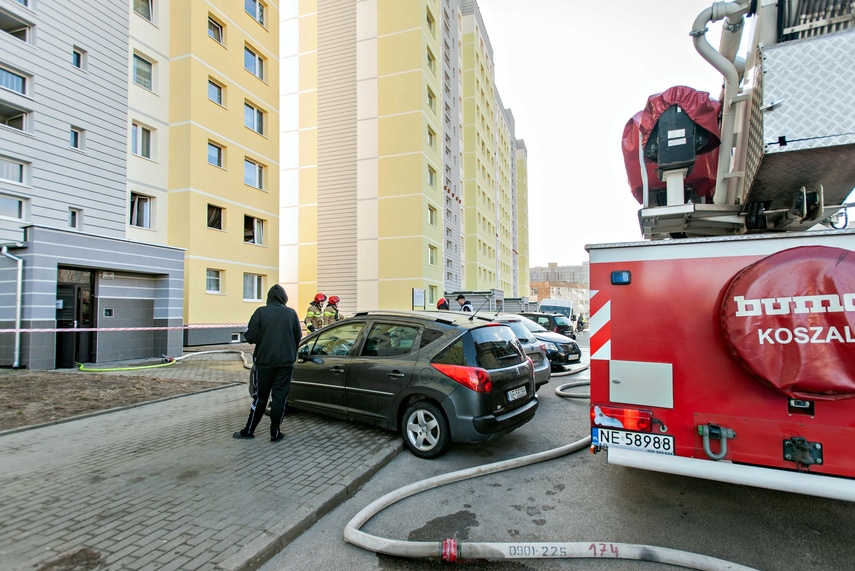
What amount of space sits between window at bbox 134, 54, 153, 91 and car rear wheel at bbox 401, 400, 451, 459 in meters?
18.1

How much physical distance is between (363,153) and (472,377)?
76.8 feet

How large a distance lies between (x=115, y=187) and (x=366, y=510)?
16.3 m

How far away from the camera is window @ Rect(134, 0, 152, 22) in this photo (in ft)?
53.2

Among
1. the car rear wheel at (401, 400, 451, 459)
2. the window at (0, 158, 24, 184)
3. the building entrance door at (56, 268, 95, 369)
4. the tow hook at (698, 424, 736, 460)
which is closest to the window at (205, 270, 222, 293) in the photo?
the building entrance door at (56, 268, 95, 369)

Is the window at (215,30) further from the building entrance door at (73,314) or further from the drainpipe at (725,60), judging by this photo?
the drainpipe at (725,60)

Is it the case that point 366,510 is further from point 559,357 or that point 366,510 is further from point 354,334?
point 559,357

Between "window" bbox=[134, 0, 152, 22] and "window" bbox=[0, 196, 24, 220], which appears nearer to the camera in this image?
"window" bbox=[0, 196, 24, 220]

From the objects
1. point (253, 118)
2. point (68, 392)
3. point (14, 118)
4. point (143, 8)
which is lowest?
point (68, 392)

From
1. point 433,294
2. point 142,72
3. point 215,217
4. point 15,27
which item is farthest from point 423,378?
point 433,294

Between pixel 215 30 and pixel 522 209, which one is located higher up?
pixel 522 209

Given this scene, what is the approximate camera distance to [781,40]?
327 centimetres

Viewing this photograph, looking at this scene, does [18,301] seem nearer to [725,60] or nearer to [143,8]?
[143,8]

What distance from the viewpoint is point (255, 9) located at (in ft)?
68.1

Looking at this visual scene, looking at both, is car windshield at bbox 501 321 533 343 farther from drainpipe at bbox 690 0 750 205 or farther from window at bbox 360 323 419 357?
drainpipe at bbox 690 0 750 205
